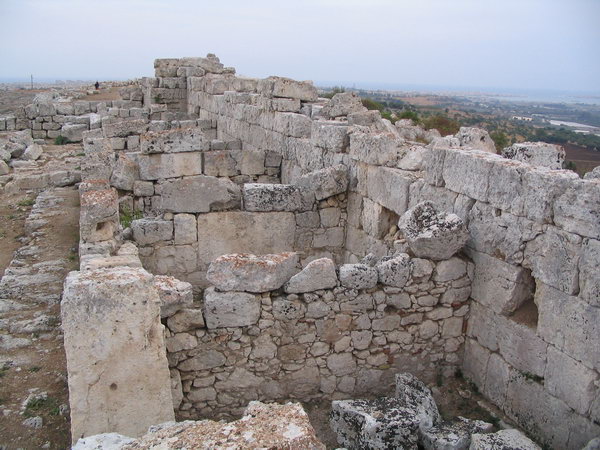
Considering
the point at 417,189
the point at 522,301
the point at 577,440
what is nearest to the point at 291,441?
the point at 577,440

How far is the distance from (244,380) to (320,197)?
3.47 metres

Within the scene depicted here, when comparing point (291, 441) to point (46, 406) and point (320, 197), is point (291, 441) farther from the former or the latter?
point (320, 197)

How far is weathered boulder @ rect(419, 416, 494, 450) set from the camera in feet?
15.0

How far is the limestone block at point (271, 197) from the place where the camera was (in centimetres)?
810

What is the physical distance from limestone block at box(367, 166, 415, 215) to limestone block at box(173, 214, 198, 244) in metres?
2.50

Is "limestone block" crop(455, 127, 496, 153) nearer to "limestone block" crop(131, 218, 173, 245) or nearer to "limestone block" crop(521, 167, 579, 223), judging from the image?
"limestone block" crop(521, 167, 579, 223)

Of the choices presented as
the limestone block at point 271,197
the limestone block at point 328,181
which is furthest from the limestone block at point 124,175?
the limestone block at point 328,181

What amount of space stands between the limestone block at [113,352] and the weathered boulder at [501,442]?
2496mm

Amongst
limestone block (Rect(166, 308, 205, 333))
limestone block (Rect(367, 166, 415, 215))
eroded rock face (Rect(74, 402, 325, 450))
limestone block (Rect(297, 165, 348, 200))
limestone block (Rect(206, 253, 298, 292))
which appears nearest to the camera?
eroded rock face (Rect(74, 402, 325, 450))

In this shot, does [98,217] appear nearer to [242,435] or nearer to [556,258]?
[242,435]

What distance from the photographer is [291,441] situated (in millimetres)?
3180

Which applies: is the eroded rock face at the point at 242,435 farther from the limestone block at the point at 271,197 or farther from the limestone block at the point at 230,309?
the limestone block at the point at 271,197

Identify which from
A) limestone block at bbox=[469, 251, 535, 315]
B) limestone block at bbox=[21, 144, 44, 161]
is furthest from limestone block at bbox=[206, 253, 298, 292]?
limestone block at bbox=[21, 144, 44, 161]

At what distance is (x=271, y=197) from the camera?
8125 mm
